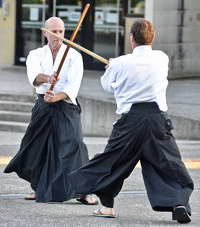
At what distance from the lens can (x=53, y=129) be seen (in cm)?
843

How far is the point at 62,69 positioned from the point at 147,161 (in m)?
1.25

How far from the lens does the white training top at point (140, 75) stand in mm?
7516

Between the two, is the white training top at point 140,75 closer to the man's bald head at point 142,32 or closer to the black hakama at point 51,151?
the man's bald head at point 142,32

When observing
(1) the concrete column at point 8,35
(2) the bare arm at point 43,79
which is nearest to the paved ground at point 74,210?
(2) the bare arm at point 43,79

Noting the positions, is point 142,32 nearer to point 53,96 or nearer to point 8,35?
point 53,96

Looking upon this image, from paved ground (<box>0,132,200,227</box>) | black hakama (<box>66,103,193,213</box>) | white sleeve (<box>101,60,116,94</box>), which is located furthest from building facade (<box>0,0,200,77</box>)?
black hakama (<box>66,103,193,213</box>)

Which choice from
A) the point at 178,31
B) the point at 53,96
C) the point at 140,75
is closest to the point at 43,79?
the point at 53,96

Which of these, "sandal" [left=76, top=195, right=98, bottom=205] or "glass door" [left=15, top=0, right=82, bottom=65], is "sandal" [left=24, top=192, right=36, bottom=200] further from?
"glass door" [left=15, top=0, right=82, bottom=65]

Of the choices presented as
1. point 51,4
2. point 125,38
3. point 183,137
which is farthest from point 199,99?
point 51,4

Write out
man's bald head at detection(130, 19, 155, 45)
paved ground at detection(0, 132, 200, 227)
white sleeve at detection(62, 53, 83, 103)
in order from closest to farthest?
man's bald head at detection(130, 19, 155, 45) → paved ground at detection(0, 132, 200, 227) → white sleeve at detection(62, 53, 83, 103)

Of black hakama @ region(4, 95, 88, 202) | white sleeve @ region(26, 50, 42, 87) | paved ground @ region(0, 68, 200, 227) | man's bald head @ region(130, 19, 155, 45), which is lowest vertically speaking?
paved ground @ region(0, 68, 200, 227)

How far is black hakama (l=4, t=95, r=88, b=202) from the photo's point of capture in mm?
8328

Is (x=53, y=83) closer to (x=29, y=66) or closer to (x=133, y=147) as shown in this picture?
(x=29, y=66)

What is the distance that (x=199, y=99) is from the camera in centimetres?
1507
